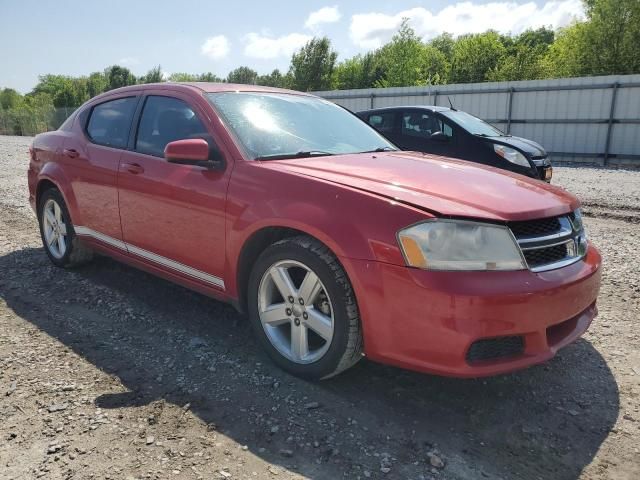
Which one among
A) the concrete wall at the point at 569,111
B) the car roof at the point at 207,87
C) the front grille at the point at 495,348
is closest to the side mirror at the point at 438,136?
the car roof at the point at 207,87

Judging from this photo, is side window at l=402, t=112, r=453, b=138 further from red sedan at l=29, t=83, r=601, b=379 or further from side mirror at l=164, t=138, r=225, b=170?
side mirror at l=164, t=138, r=225, b=170

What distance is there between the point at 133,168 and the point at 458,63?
50511mm

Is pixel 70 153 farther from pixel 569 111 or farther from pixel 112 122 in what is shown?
pixel 569 111

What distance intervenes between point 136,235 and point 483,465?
8.99ft

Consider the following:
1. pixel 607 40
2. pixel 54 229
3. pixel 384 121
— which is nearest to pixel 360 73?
pixel 607 40

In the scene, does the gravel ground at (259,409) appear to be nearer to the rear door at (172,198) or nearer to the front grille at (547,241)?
the rear door at (172,198)

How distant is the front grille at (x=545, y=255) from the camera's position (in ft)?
7.80

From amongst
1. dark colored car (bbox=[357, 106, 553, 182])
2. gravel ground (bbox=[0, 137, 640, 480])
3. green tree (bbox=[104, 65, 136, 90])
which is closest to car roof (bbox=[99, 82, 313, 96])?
gravel ground (bbox=[0, 137, 640, 480])

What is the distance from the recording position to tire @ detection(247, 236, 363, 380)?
8.29 ft

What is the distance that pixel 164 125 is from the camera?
3.64m

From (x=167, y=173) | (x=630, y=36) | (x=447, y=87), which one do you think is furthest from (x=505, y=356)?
(x=630, y=36)

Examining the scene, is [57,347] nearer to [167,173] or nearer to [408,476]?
[167,173]

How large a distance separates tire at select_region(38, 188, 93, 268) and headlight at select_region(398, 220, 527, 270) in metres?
3.36

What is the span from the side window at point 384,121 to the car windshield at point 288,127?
5.25 m
